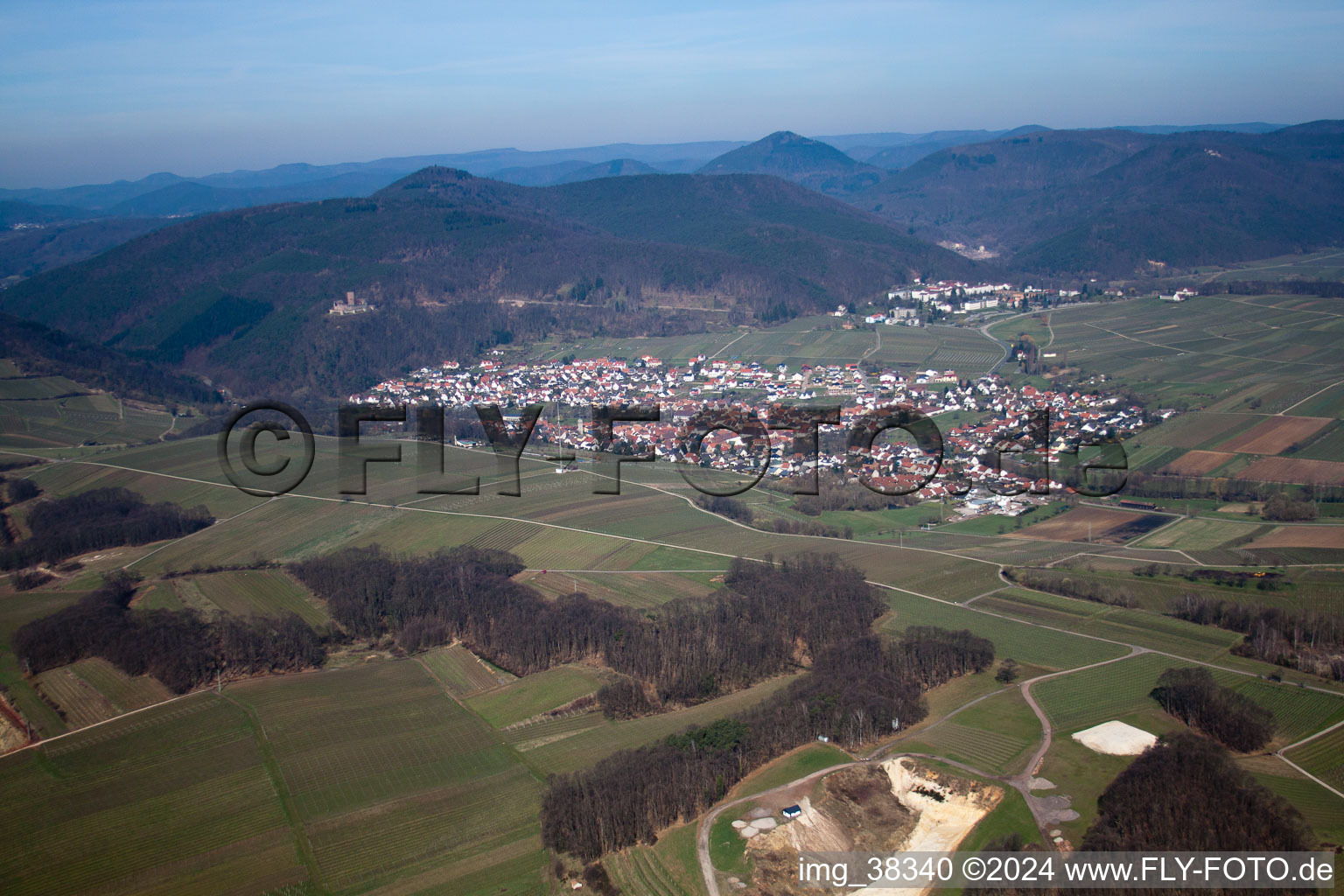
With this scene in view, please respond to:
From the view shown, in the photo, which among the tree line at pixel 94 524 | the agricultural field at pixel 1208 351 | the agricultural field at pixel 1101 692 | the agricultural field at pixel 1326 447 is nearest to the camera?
the agricultural field at pixel 1101 692

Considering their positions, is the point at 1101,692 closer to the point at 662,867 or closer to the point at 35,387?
the point at 662,867

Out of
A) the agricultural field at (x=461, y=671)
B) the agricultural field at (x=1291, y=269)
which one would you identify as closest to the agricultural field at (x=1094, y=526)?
the agricultural field at (x=461, y=671)

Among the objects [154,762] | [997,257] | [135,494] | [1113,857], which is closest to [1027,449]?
[1113,857]

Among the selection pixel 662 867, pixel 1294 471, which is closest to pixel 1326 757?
pixel 662 867

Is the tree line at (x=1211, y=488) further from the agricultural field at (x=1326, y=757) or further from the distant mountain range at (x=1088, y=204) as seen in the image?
the distant mountain range at (x=1088, y=204)

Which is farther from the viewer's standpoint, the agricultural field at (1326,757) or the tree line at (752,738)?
the agricultural field at (1326,757)

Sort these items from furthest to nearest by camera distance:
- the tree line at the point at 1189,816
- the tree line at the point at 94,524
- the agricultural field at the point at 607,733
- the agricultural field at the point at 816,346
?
the agricultural field at the point at 816,346 < the tree line at the point at 94,524 < the agricultural field at the point at 607,733 < the tree line at the point at 1189,816

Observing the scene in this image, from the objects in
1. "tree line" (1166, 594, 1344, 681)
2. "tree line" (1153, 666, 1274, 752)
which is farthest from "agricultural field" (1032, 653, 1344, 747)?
"tree line" (1166, 594, 1344, 681)
